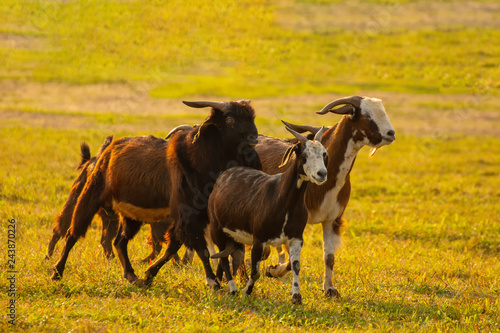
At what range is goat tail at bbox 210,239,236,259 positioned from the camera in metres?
8.58

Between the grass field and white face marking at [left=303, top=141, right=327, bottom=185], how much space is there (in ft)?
4.94

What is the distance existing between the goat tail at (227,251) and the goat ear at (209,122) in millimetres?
1375

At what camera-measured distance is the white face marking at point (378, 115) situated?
881cm

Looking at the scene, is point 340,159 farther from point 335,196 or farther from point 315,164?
point 315,164

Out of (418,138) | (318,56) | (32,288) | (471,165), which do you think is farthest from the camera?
(318,56)

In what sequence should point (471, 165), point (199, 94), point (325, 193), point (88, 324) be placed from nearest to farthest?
1. point (88, 324)
2. point (325, 193)
3. point (471, 165)
4. point (199, 94)

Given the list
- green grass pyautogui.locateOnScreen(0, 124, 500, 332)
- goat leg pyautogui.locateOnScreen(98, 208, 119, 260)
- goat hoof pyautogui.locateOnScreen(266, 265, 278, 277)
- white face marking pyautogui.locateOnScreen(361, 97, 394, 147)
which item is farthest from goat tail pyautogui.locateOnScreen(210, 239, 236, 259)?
goat leg pyautogui.locateOnScreen(98, 208, 119, 260)

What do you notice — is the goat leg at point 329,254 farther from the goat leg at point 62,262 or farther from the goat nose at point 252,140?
the goat leg at point 62,262

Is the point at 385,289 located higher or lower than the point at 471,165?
higher

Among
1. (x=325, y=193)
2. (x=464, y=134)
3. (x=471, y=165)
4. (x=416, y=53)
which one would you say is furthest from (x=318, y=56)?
(x=325, y=193)

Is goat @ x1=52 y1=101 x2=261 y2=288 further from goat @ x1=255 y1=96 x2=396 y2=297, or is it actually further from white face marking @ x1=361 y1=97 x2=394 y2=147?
white face marking @ x1=361 y1=97 x2=394 y2=147

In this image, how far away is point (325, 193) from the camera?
9.20 m

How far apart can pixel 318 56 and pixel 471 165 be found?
45.0 feet

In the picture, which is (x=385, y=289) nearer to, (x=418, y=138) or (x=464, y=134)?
(x=418, y=138)
